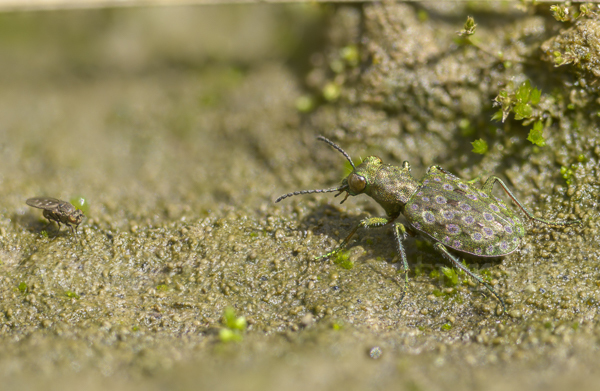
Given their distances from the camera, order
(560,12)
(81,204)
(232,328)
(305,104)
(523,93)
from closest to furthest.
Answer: (232,328) → (560,12) → (523,93) → (81,204) → (305,104)

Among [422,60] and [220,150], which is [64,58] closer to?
[220,150]

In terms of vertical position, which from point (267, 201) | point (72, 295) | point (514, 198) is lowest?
point (72, 295)

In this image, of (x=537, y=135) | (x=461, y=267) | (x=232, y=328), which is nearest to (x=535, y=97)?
(x=537, y=135)

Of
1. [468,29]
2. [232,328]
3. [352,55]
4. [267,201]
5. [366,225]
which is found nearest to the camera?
[232,328]

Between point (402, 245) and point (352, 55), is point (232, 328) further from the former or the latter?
point (352, 55)

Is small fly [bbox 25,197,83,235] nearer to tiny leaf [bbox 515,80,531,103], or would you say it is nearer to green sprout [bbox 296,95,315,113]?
green sprout [bbox 296,95,315,113]

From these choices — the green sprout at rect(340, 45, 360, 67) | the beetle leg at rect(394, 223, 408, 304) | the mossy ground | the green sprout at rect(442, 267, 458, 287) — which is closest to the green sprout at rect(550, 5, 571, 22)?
the mossy ground

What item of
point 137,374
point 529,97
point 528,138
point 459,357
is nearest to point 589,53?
point 529,97
